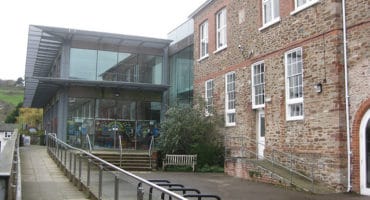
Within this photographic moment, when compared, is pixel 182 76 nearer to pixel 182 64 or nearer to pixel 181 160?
Result: pixel 182 64

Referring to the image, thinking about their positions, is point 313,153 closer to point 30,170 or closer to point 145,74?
point 30,170

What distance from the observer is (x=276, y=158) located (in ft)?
59.5

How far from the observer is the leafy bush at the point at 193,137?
73.5 ft

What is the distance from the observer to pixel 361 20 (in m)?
14.4

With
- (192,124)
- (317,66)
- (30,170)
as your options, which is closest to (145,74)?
(192,124)

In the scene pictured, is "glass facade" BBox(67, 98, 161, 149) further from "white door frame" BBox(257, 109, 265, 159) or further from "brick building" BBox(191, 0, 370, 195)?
"white door frame" BBox(257, 109, 265, 159)

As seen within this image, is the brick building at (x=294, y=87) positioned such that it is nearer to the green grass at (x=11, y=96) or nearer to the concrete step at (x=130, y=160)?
the concrete step at (x=130, y=160)

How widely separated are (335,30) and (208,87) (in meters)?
10.7

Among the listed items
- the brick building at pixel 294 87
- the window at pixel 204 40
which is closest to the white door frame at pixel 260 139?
the brick building at pixel 294 87

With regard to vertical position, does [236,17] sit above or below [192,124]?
above

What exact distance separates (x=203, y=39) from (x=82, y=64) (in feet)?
24.5

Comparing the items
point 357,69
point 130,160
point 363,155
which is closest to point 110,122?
point 130,160

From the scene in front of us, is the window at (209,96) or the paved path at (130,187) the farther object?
the window at (209,96)

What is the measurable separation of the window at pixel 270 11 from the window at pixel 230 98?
353cm
